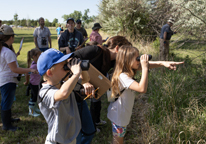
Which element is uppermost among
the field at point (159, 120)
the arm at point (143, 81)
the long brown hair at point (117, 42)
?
the long brown hair at point (117, 42)

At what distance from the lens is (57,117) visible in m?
1.59

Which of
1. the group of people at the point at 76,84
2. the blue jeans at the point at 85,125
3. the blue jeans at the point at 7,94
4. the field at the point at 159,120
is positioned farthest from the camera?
the blue jeans at the point at 7,94

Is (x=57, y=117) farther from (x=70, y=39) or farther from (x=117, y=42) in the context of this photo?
(x=70, y=39)

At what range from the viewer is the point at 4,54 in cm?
282

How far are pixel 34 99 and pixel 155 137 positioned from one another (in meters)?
2.78

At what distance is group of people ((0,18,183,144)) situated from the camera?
5.12ft

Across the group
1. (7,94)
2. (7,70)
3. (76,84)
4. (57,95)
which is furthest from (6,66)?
(57,95)

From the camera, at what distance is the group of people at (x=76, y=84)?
1.56 metres

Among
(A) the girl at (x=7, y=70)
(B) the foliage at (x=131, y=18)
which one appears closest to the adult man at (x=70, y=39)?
(A) the girl at (x=7, y=70)

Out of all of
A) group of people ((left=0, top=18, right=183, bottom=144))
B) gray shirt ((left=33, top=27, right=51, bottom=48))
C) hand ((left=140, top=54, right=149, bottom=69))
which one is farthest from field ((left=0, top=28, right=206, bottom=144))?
gray shirt ((left=33, top=27, right=51, bottom=48))

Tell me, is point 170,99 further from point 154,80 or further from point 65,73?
point 65,73

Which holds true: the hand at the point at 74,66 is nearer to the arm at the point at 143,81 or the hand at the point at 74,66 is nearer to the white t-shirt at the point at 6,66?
the arm at the point at 143,81

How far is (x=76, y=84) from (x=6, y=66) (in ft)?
5.71

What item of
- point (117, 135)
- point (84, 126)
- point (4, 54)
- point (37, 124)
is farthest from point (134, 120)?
point (4, 54)
